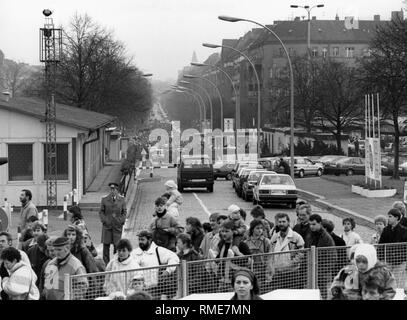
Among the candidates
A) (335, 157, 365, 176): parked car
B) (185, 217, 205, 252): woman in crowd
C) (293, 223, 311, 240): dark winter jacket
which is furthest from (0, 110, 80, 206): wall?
(335, 157, 365, 176): parked car

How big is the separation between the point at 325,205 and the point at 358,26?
11237cm

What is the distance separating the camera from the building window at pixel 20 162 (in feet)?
113

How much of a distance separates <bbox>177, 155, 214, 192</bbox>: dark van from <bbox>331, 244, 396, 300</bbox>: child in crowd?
35.6m

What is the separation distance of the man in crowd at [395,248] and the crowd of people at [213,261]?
13 mm

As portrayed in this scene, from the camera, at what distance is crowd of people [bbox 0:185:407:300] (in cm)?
934

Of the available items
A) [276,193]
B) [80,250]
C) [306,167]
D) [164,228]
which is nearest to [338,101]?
[306,167]

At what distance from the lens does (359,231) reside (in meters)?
27.2

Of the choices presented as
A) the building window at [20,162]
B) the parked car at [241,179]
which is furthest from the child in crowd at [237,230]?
the parked car at [241,179]

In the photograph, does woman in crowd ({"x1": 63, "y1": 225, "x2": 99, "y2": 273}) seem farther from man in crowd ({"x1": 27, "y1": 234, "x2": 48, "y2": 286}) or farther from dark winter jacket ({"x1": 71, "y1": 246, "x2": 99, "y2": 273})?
man in crowd ({"x1": 27, "y1": 234, "x2": 48, "y2": 286})

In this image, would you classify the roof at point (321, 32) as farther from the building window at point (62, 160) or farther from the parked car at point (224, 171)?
the building window at point (62, 160)

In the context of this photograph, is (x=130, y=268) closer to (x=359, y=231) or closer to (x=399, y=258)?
(x=399, y=258)

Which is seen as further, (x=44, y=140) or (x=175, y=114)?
(x=175, y=114)

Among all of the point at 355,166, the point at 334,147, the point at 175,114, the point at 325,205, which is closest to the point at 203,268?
the point at 325,205
